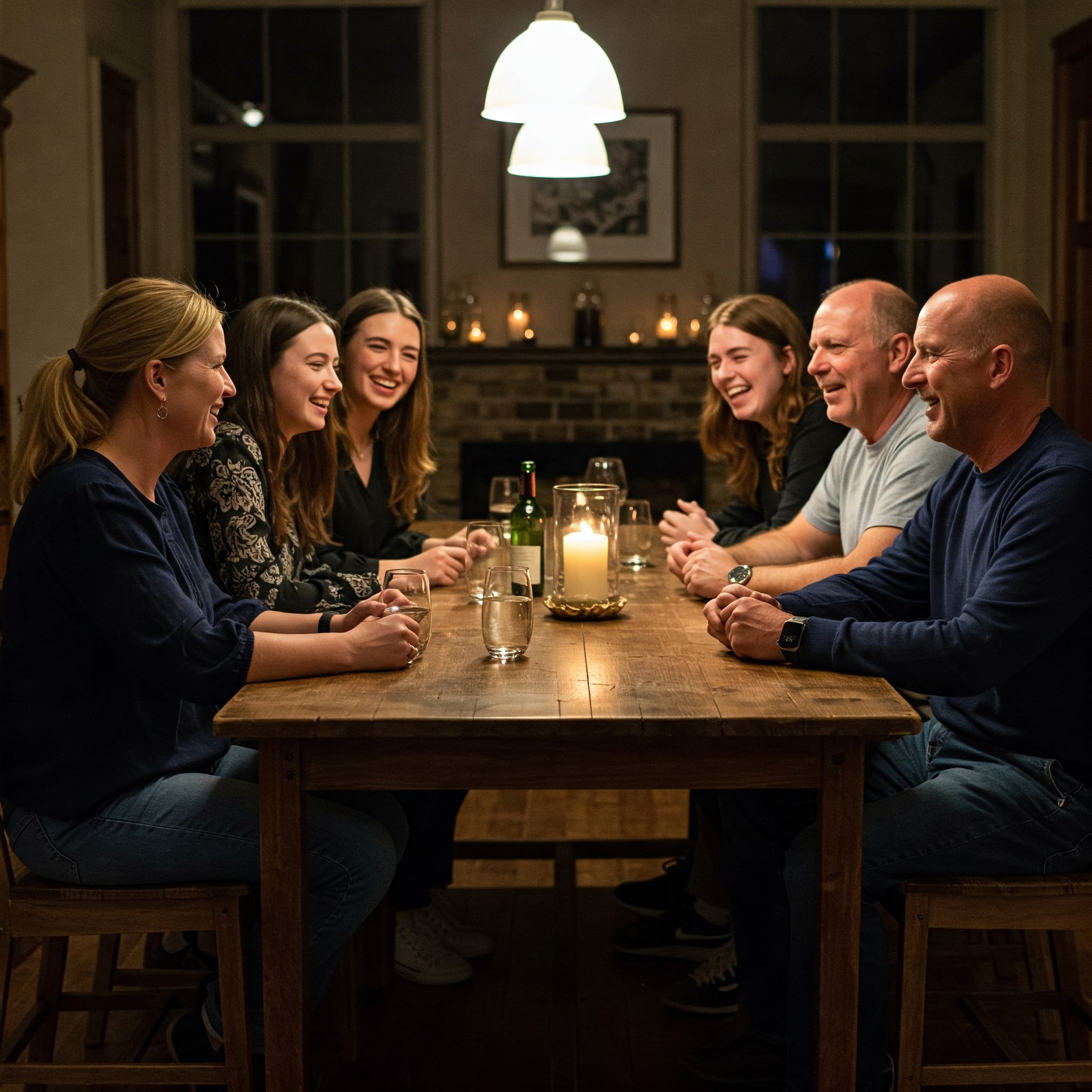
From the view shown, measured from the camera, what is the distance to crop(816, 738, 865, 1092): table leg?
1552mm

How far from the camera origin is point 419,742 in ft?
5.04

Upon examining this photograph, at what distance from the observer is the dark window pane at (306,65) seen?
6594 millimetres

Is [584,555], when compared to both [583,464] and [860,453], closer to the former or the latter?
[860,453]

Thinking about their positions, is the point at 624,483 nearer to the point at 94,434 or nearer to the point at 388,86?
the point at 94,434

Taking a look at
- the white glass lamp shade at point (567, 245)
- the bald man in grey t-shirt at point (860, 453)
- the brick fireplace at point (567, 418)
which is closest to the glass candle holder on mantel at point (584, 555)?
the bald man in grey t-shirt at point (860, 453)

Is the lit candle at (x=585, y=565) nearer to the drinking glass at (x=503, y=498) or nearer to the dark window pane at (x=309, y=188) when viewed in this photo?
the drinking glass at (x=503, y=498)

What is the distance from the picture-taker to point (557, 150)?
3.07m

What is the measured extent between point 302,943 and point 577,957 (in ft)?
3.67

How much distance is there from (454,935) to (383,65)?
17.3 feet

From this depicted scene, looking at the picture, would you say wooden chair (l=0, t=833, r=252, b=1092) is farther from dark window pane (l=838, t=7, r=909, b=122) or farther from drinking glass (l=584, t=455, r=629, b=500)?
dark window pane (l=838, t=7, r=909, b=122)

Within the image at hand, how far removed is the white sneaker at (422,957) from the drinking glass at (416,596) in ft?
3.04

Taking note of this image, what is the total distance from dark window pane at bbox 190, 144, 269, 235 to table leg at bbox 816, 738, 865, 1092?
5.90 meters

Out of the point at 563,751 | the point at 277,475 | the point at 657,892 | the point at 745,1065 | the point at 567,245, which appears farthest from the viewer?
the point at 567,245

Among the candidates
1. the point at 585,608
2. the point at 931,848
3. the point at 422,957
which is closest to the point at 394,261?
the point at 422,957
